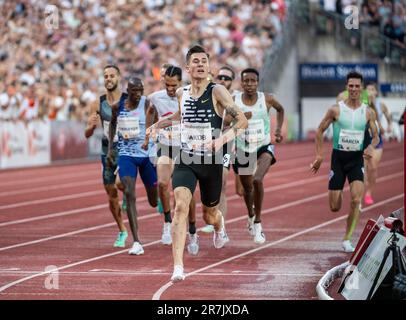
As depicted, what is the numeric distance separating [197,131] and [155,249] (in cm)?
319

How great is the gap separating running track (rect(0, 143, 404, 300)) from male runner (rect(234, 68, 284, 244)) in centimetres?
60

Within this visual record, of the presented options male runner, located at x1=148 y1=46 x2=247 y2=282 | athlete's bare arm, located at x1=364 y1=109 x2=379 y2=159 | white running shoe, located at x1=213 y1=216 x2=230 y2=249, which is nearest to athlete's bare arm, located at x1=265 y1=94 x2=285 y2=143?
athlete's bare arm, located at x1=364 y1=109 x2=379 y2=159

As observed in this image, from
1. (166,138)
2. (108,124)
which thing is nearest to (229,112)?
(166,138)

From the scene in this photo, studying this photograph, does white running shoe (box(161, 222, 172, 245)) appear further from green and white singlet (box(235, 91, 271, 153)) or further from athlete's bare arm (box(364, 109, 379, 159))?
athlete's bare arm (box(364, 109, 379, 159))

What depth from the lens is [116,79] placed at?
1347cm

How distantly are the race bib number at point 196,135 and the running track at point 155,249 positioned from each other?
130 centimetres

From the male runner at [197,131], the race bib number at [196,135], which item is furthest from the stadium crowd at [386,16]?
the race bib number at [196,135]

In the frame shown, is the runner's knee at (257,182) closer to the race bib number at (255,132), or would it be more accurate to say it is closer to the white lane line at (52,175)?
the race bib number at (255,132)

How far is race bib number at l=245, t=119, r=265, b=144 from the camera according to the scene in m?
14.3

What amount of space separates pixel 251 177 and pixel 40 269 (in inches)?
147

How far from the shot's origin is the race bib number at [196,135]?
34.1 feet
